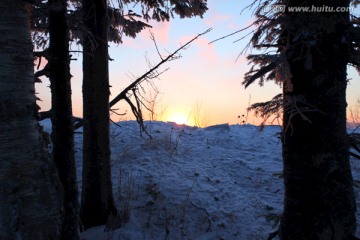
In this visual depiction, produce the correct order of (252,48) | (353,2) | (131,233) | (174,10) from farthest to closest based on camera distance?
1. (174,10)
2. (131,233)
3. (353,2)
4. (252,48)

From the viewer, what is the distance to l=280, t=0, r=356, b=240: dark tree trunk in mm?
2822

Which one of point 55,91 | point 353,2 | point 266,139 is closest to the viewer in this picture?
point 353,2

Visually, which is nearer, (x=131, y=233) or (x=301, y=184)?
(x=301, y=184)

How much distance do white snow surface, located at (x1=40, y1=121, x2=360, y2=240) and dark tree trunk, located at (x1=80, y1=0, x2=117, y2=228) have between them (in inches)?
12.8

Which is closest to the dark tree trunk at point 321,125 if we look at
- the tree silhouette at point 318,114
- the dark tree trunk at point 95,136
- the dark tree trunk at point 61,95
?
the tree silhouette at point 318,114

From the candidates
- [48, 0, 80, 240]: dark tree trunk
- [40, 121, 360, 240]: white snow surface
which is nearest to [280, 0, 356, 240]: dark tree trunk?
[40, 121, 360, 240]: white snow surface

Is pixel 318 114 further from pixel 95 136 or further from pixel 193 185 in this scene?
pixel 193 185

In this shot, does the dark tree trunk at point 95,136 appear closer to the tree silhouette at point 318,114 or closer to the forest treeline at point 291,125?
the forest treeline at point 291,125

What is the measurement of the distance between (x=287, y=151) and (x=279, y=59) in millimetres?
831

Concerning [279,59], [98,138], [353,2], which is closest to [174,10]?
[98,138]

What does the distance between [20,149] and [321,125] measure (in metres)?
2.44

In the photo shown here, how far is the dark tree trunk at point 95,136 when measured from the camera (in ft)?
18.4

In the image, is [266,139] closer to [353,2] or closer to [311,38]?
[353,2]

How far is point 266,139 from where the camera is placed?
1088 cm
